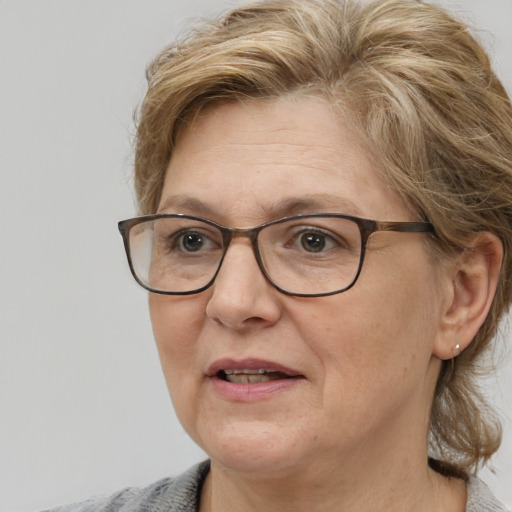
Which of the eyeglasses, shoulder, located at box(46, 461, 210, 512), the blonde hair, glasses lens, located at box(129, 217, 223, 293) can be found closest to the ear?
the blonde hair

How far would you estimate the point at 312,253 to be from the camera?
2514mm

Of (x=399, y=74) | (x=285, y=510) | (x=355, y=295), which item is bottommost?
(x=285, y=510)

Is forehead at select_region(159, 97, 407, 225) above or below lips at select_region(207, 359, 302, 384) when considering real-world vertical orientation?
above

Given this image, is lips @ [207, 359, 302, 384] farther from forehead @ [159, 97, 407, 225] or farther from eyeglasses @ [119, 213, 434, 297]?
forehead @ [159, 97, 407, 225]

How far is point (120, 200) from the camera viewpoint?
419cm

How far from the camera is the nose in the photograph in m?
2.40

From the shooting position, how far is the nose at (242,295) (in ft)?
7.88

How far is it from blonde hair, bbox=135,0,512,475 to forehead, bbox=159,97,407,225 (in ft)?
0.14

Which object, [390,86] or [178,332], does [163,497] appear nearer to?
[178,332]

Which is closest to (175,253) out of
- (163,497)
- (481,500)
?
(163,497)

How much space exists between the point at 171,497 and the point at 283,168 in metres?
1.05

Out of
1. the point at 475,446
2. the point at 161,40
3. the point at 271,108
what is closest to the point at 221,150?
the point at 271,108

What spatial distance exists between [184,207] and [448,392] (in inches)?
36.6

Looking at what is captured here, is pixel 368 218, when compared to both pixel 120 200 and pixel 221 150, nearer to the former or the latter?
pixel 221 150
